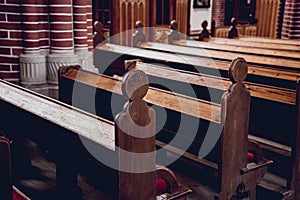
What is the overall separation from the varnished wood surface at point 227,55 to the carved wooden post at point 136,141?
289 centimetres

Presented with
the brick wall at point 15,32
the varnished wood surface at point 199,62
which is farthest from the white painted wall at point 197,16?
the brick wall at point 15,32

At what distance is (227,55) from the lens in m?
5.44

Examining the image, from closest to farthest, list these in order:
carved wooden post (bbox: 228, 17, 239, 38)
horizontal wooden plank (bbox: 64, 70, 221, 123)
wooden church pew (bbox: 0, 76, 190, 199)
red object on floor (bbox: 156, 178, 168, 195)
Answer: wooden church pew (bbox: 0, 76, 190, 199)
red object on floor (bbox: 156, 178, 168, 195)
horizontal wooden plank (bbox: 64, 70, 221, 123)
carved wooden post (bbox: 228, 17, 239, 38)

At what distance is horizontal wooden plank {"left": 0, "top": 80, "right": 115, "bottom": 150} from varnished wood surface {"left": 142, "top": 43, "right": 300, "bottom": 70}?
8.89 ft

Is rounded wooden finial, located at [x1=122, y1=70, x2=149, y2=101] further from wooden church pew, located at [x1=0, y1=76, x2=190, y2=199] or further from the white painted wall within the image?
the white painted wall

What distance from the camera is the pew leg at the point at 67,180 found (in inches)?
114

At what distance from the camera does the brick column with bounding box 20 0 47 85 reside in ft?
14.3

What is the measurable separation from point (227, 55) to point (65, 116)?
10.4ft

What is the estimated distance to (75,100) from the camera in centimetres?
409

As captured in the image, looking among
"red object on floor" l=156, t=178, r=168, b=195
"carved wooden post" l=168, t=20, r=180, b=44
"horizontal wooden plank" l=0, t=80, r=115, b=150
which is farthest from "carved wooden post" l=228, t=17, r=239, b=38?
"red object on floor" l=156, t=178, r=168, b=195

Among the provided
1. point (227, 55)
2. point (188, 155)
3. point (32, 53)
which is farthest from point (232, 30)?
point (188, 155)

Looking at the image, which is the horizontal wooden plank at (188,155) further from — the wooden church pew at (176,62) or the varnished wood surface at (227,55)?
the varnished wood surface at (227,55)

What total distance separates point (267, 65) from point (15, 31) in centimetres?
283

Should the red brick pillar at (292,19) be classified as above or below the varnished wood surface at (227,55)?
above
